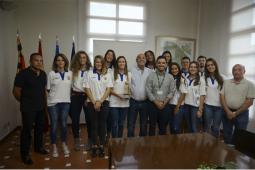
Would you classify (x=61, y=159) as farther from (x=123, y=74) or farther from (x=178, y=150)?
(x=178, y=150)

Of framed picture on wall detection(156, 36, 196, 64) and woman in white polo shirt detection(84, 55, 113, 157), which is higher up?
framed picture on wall detection(156, 36, 196, 64)

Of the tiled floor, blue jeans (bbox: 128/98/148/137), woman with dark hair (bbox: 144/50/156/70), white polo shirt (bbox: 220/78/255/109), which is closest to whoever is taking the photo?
the tiled floor

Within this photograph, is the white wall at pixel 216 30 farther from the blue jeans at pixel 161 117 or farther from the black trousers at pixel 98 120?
the black trousers at pixel 98 120

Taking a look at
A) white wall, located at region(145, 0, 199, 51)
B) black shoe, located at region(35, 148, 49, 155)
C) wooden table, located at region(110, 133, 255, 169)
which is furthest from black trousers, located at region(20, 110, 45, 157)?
white wall, located at region(145, 0, 199, 51)

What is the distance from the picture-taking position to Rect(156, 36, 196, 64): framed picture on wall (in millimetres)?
5152

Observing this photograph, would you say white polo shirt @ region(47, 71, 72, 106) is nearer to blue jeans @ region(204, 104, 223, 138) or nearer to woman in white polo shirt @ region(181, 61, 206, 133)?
woman in white polo shirt @ region(181, 61, 206, 133)

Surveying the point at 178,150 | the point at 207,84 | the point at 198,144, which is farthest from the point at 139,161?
the point at 207,84

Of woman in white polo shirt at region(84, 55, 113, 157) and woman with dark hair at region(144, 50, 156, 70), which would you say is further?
woman with dark hair at region(144, 50, 156, 70)

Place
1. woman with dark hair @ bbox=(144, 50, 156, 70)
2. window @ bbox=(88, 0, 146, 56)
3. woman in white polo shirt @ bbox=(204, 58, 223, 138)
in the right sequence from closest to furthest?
woman in white polo shirt @ bbox=(204, 58, 223, 138) → woman with dark hair @ bbox=(144, 50, 156, 70) → window @ bbox=(88, 0, 146, 56)

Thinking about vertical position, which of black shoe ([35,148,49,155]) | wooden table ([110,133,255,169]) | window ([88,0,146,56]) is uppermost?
window ([88,0,146,56])

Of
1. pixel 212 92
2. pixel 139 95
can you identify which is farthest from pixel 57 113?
pixel 212 92

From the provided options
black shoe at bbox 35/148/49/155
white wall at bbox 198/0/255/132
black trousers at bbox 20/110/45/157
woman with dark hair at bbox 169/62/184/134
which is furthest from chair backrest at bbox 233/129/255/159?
white wall at bbox 198/0/255/132

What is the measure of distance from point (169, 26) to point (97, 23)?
178 centimetres

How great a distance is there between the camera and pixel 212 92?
311 cm
